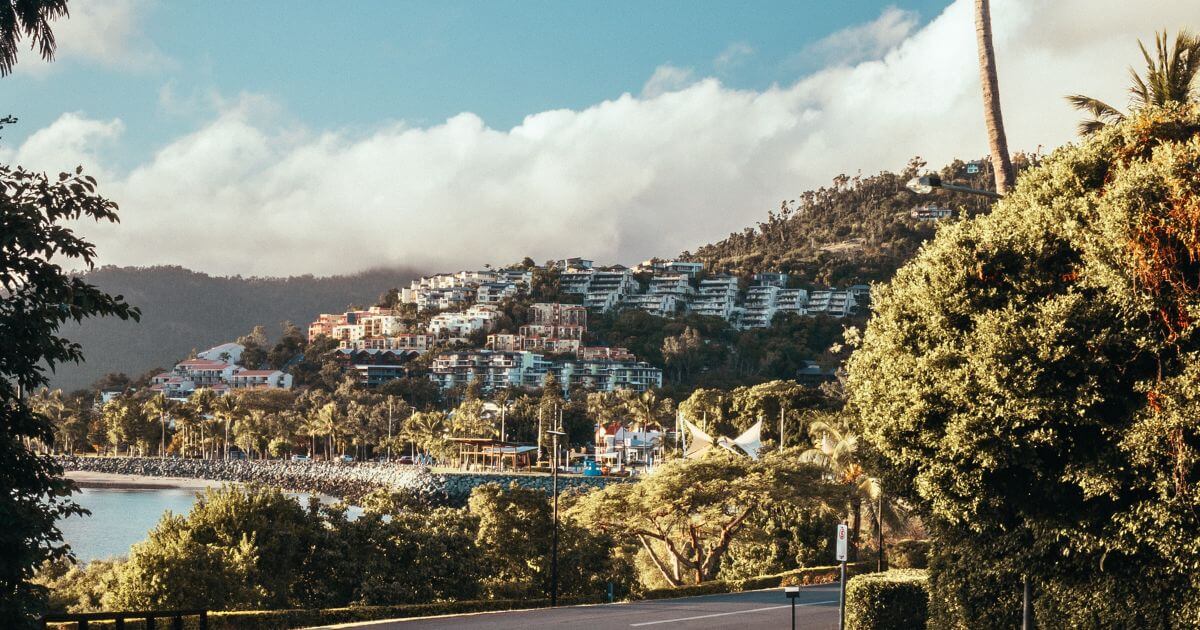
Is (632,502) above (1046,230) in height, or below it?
below

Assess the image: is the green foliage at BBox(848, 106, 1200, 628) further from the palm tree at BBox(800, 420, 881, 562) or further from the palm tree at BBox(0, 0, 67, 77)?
the palm tree at BBox(800, 420, 881, 562)

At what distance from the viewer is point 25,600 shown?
949 cm

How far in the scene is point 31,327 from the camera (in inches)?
372

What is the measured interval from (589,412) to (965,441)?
12299cm

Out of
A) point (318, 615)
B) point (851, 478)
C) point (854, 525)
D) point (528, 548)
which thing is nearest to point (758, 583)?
point (528, 548)

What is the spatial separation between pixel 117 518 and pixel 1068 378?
269ft

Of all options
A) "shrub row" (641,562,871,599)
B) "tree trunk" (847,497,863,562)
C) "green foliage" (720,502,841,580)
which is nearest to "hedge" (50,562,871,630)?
"shrub row" (641,562,871,599)

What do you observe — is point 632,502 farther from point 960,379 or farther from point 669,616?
point 960,379

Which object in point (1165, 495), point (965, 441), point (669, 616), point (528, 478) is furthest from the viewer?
point (528, 478)

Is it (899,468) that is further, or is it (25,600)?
(899,468)

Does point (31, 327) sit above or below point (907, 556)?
above

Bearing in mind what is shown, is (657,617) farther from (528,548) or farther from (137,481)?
(137,481)

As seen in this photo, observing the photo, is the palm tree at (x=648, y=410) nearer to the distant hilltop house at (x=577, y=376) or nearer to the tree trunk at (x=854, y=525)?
the distant hilltop house at (x=577, y=376)

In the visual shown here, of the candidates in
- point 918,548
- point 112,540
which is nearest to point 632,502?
point 918,548
